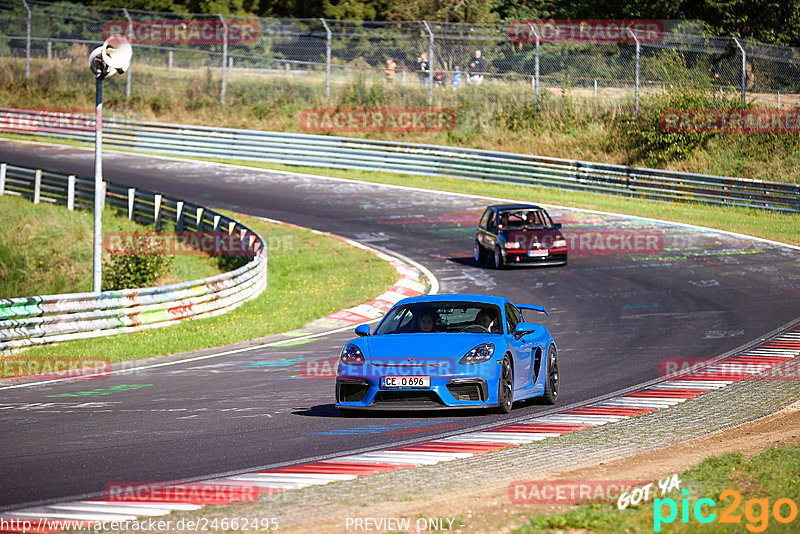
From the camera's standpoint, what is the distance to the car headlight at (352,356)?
35.1 feet

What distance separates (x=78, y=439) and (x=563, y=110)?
3429 cm

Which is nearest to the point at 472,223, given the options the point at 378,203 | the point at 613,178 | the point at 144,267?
the point at 378,203

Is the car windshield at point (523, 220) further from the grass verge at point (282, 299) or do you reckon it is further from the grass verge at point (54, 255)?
the grass verge at point (54, 255)

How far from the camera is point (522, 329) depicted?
461 inches

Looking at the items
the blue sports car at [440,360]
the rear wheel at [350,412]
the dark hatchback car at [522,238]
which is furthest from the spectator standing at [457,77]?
the rear wheel at [350,412]

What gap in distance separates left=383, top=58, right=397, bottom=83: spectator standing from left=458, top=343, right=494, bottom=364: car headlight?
107ft

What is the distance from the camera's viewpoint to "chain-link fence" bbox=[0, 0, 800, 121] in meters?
36.9

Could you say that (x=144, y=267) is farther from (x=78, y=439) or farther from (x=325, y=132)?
(x=325, y=132)

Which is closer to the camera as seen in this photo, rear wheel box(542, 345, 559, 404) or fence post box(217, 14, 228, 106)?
rear wheel box(542, 345, 559, 404)

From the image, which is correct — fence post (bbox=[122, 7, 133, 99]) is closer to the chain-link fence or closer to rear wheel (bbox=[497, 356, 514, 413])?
the chain-link fence

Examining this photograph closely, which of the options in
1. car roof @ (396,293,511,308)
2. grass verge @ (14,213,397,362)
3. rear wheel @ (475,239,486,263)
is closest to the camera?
car roof @ (396,293,511,308)

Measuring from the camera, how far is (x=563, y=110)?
137ft

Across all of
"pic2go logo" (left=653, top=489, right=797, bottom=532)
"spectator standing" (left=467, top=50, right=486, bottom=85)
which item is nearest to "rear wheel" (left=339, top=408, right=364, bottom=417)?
"pic2go logo" (left=653, top=489, right=797, bottom=532)

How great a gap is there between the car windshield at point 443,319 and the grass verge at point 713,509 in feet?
12.3
